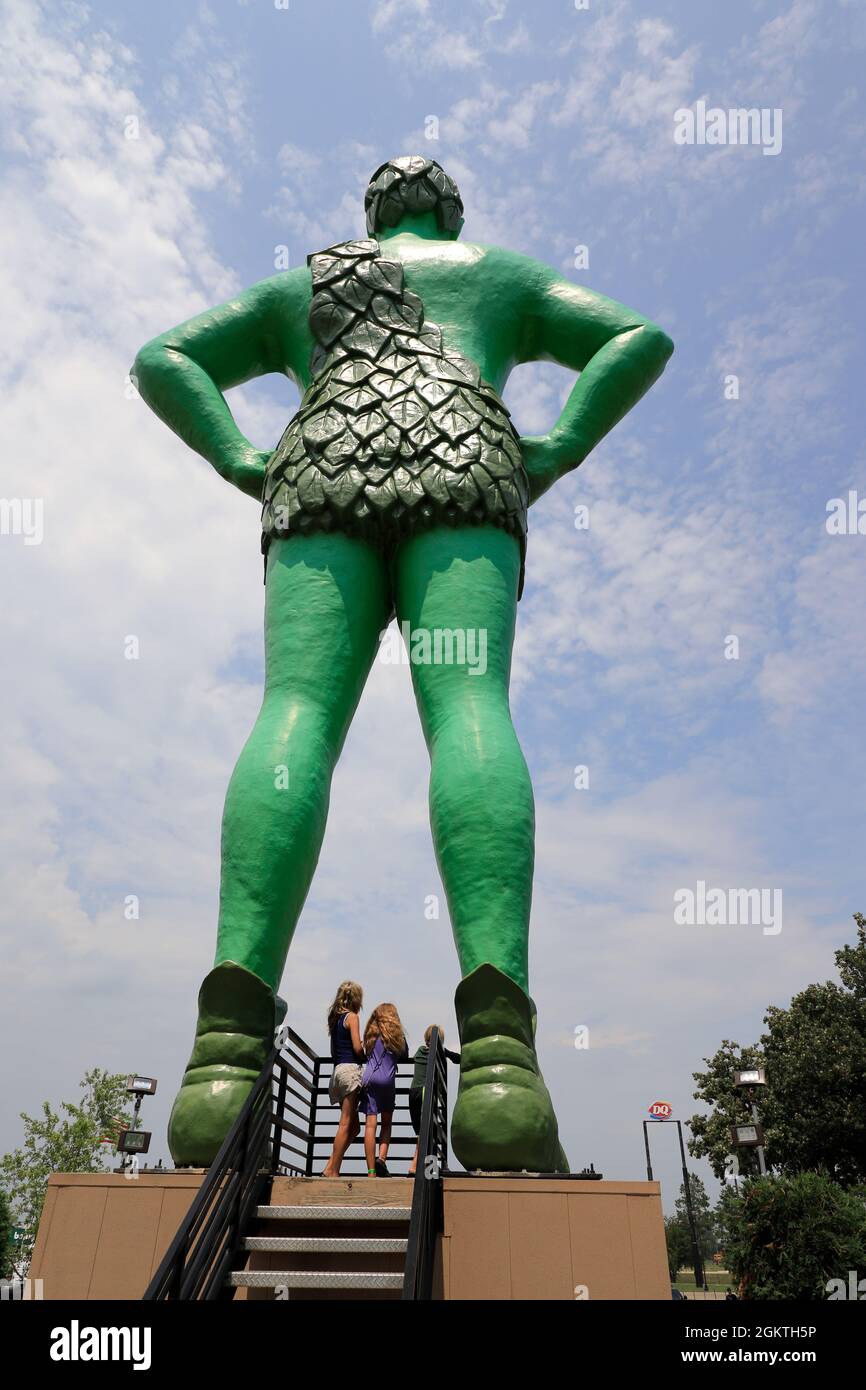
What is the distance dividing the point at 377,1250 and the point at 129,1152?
11004 mm

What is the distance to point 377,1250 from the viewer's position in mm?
3717

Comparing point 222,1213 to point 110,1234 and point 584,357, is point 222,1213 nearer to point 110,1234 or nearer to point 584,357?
point 110,1234

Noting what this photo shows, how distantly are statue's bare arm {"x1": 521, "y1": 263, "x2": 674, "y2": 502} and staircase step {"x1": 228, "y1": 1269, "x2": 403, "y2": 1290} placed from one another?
385 cm

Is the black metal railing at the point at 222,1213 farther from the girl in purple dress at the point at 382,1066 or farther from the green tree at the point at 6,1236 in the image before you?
the green tree at the point at 6,1236

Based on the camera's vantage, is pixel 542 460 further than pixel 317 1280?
Yes

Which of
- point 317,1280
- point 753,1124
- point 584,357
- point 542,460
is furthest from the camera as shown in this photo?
point 753,1124

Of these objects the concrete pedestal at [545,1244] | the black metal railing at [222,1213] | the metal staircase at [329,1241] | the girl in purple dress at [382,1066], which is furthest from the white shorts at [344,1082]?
the concrete pedestal at [545,1244]

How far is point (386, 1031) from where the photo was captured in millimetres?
5383

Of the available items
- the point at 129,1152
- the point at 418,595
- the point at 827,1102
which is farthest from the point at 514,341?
the point at 827,1102

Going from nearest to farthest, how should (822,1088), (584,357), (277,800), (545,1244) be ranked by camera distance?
1. (545,1244)
2. (277,800)
3. (584,357)
4. (822,1088)

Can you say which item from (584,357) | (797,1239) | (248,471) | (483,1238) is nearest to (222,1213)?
(483,1238)

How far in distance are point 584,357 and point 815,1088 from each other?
27.0m

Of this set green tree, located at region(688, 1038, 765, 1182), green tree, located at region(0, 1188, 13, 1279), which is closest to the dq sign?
green tree, located at region(688, 1038, 765, 1182)
